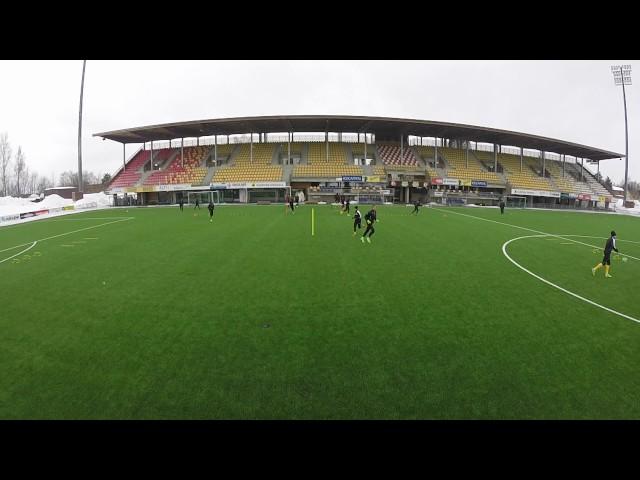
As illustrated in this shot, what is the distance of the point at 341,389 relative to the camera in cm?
430

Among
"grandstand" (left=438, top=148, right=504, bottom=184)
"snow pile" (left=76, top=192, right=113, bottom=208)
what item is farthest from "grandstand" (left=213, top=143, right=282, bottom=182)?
"grandstand" (left=438, top=148, right=504, bottom=184)

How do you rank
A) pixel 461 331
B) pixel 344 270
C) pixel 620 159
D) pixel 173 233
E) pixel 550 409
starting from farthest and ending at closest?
pixel 620 159 → pixel 173 233 → pixel 344 270 → pixel 461 331 → pixel 550 409

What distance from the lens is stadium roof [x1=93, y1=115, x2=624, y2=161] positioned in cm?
4866

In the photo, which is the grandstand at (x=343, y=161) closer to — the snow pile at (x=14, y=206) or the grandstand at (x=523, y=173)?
the grandstand at (x=523, y=173)

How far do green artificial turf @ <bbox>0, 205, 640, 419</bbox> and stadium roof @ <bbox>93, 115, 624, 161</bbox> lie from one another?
4186cm

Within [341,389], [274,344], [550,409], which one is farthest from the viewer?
[274,344]

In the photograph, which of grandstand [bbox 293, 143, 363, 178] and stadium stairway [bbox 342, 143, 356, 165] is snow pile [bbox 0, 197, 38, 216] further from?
stadium stairway [bbox 342, 143, 356, 165]

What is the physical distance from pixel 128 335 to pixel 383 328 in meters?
4.73

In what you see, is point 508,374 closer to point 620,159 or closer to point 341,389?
point 341,389

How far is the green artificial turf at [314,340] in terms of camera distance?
4.05 metres

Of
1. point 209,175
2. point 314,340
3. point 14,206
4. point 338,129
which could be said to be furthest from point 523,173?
point 14,206

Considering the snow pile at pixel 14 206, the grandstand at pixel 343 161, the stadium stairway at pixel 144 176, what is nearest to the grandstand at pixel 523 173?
the grandstand at pixel 343 161

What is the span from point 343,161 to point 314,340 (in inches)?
1978
